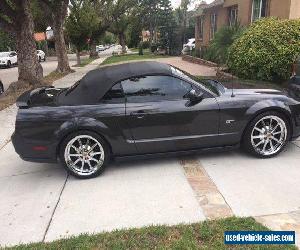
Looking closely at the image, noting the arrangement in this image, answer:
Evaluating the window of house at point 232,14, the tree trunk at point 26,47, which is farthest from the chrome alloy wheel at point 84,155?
the window of house at point 232,14

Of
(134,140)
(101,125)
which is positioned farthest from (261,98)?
(101,125)

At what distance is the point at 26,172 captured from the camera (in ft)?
16.6

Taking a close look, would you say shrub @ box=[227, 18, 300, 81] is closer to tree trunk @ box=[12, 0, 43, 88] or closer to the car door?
the car door

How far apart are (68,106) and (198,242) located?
2494mm

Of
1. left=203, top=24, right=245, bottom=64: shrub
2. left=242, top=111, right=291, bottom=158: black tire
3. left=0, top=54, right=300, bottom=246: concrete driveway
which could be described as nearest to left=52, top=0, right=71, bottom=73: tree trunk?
left=203, top=24, right=245, bottom=64: shrub

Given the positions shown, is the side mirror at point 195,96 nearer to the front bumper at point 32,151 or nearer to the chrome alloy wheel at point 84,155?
the chrome alloy wheel at point 84,155

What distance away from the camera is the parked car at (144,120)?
178 inches

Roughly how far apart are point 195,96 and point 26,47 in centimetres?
1023

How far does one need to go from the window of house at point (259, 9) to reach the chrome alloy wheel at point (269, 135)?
11.5 metres

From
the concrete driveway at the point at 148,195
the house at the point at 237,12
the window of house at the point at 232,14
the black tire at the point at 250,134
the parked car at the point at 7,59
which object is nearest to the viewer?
the concrete driveway at the point at 148,195

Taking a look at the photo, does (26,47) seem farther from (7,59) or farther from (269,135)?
(7,59)

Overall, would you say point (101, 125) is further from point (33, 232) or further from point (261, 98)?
point (261, 98)

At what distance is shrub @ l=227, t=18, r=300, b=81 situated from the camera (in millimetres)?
9422

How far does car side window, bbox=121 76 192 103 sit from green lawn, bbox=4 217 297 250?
74.6 inches
